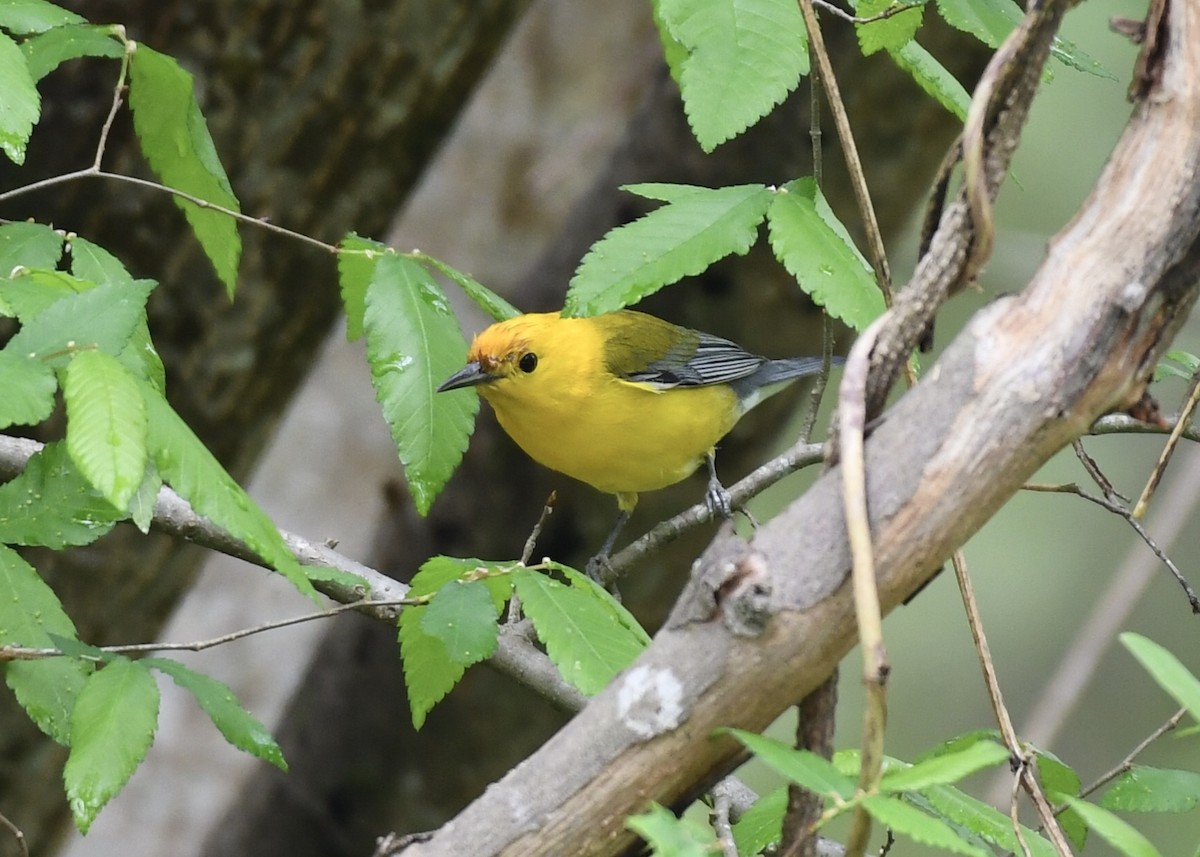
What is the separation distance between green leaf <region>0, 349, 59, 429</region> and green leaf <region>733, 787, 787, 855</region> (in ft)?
3.16

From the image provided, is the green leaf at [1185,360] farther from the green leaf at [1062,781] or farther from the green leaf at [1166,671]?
the green leaf at [1166,671]

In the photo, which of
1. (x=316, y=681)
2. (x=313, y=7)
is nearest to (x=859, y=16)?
(x=313, y=7)

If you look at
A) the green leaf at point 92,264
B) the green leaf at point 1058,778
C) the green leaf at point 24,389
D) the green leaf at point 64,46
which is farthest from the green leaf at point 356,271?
the green leaf at point 1058,778

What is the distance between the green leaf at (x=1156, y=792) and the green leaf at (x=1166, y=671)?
65 centimetres

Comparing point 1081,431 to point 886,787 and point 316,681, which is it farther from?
point 316,681

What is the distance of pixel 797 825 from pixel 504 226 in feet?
17.0

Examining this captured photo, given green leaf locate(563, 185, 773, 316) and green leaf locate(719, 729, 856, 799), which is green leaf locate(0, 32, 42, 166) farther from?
green leaf locate(719, 729, 856, 799)

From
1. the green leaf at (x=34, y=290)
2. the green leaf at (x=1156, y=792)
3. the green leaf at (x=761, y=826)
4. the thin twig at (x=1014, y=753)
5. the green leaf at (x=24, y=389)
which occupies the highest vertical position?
the thin twig at (x=1014, y=753)

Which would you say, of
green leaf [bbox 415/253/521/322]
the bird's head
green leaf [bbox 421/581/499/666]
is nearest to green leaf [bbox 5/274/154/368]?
green leaf [bbox 421/581/499/666]

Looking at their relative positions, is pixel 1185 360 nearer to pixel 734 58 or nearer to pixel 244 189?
pixel 734 58

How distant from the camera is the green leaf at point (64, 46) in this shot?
1970mm

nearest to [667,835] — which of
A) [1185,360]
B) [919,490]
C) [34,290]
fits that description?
[919,490]

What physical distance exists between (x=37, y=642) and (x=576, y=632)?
683 mm

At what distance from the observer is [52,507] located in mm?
1670
